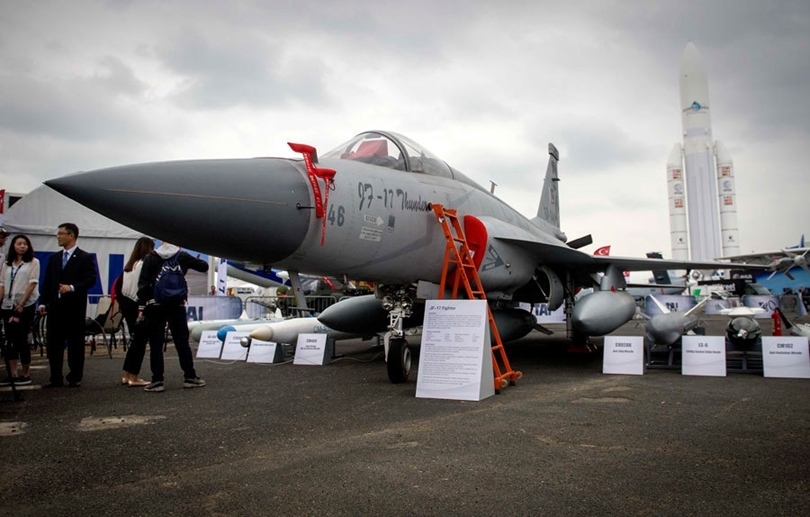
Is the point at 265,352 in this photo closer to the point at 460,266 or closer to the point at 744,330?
the point at 460,266

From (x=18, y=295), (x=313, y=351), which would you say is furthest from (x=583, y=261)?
(x=18, y=295)

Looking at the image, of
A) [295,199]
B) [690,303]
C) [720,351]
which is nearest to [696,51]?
[690,303]

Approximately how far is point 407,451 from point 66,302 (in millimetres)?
4976

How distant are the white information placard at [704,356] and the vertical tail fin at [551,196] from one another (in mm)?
7314

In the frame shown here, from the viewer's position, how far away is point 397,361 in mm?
6039

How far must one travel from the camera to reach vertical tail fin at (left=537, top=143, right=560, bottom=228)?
1420cm

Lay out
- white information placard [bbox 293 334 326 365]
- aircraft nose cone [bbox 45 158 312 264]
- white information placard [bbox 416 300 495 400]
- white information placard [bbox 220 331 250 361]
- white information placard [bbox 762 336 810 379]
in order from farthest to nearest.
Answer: white information placard [bbox 220 331 250 361], white information placard [bbox 293 334 326 365], white information placard [bbox 762 336 810 379], white information placard [bbox 416 300 495 400], aircraft nose cone [bbox 45 158 312 264]

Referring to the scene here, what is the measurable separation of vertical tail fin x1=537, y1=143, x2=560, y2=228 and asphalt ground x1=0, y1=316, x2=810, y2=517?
28.4 feet

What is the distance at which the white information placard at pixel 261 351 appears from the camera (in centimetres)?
862

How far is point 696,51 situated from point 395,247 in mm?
53480

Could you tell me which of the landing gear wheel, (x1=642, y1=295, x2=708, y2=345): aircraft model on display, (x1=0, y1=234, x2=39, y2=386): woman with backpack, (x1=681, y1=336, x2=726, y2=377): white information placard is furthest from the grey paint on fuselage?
(x1=0, y1=234, x2=39, y2=386): woman with backpack

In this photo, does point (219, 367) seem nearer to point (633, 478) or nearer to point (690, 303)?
point (633, 478)

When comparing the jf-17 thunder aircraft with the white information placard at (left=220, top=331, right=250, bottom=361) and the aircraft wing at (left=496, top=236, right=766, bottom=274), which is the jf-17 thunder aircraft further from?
the white information placard at (left=220, top=331, right=250, bottom=361)

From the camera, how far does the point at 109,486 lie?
2748 mm
